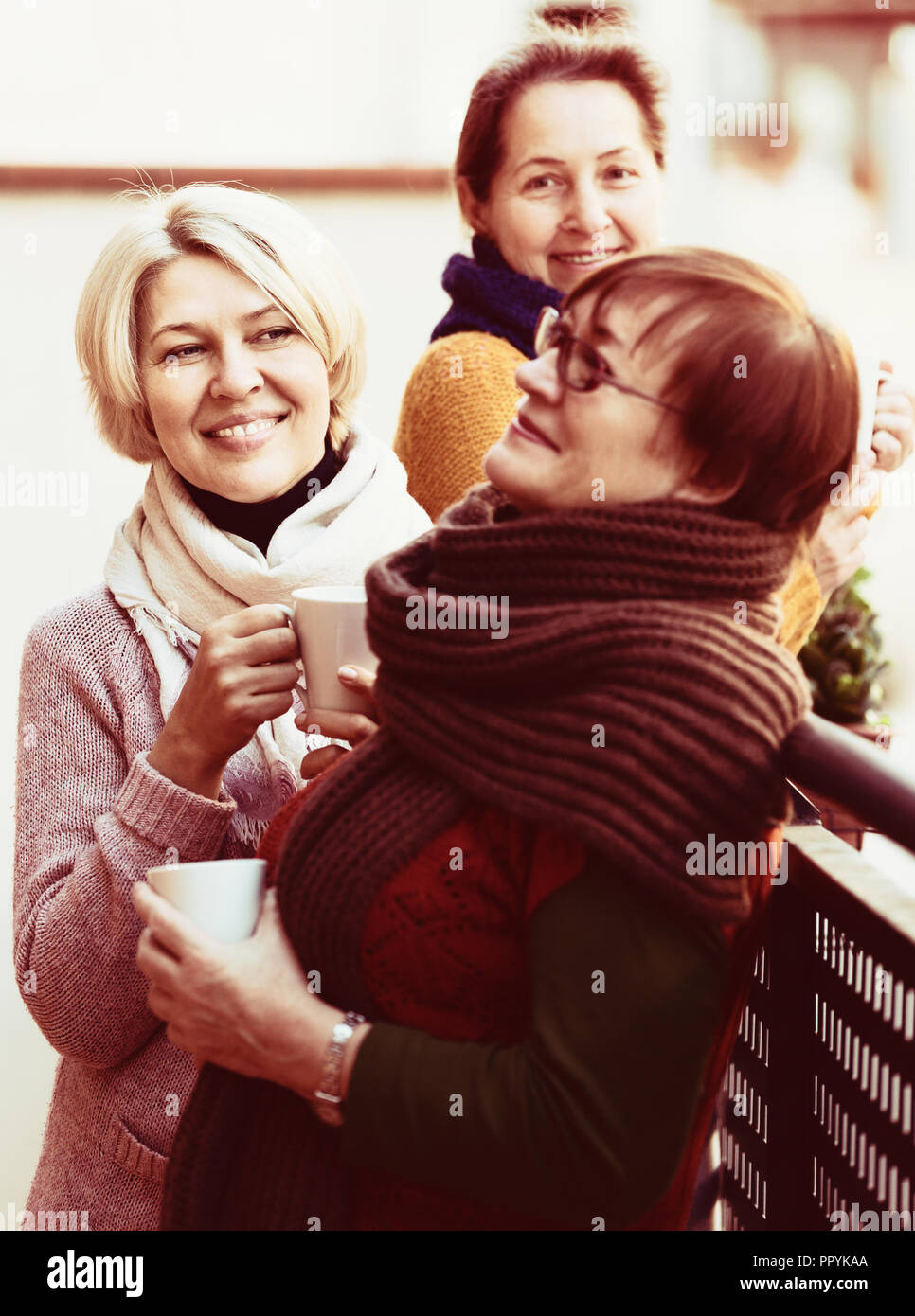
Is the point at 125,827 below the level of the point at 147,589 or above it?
below

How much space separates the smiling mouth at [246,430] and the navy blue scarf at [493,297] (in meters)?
A: 0.44

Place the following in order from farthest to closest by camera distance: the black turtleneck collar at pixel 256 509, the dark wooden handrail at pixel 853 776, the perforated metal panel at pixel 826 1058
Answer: the black turtleneck collar at pixel 256 509 → the perforated metal panel at pixel 826 1058 → the dark wooden handrail at pixel 853 776

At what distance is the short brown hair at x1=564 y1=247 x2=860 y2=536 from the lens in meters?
0.90

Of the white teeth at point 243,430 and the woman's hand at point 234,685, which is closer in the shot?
the woman's hand at point 234,685

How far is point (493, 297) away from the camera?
1.80m

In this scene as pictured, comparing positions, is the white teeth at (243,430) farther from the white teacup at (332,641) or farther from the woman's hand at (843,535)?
the woman's hand at (843,535)

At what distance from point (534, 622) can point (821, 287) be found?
403cm

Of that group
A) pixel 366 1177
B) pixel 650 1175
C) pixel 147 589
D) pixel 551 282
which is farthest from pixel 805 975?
pixel 551 282

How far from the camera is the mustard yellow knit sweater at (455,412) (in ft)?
5.50

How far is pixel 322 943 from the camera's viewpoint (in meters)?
0.94

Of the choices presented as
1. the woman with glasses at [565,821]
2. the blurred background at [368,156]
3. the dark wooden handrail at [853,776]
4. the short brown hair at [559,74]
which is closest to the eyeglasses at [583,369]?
the woman with glasses at [565,821]

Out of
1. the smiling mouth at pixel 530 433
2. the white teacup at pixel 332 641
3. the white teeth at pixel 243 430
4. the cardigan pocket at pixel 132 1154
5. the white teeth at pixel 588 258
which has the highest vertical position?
the white teeth at pixel 588 258

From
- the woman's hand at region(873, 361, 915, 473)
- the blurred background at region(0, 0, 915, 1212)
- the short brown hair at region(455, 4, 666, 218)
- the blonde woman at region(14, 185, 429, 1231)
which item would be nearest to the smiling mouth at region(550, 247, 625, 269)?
the short brown hair at region(455, 4, 666, 218)
